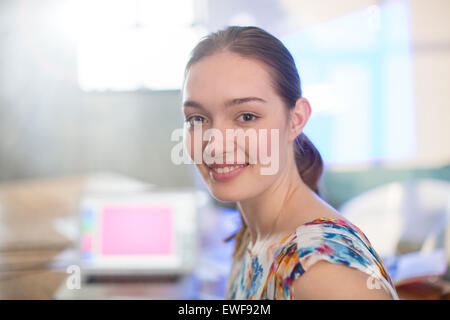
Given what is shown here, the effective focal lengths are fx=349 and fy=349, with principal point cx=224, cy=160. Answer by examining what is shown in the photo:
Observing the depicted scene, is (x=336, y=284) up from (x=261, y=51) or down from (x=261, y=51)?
down

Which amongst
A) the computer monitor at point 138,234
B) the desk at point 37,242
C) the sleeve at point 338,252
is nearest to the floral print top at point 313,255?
the sleeve at point 338,252

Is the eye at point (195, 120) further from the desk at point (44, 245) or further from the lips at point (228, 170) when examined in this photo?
the desk at point (44, 245)

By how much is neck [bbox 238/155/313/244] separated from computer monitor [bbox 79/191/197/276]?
26.2 inches

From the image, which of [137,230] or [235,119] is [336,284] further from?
[137,230]

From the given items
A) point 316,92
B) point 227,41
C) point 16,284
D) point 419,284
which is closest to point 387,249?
point 419,284

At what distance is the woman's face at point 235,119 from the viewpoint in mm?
391

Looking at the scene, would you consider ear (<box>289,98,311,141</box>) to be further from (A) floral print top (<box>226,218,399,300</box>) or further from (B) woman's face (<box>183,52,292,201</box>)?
(A) floral print top (<box>226,218,399,300</box>)

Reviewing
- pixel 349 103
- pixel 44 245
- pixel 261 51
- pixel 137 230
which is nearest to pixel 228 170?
pixel 261 51

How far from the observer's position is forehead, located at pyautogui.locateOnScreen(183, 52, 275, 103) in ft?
1.27

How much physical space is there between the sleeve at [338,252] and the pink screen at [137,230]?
831 millimetres

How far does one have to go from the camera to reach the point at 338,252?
306mm

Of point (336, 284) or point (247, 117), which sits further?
point (247, 117)

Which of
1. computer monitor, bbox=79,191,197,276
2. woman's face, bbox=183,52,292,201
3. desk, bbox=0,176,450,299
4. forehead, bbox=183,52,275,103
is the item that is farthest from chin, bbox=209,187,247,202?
computer monitor, bbox=79,191,197,276

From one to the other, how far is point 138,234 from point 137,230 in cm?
1
